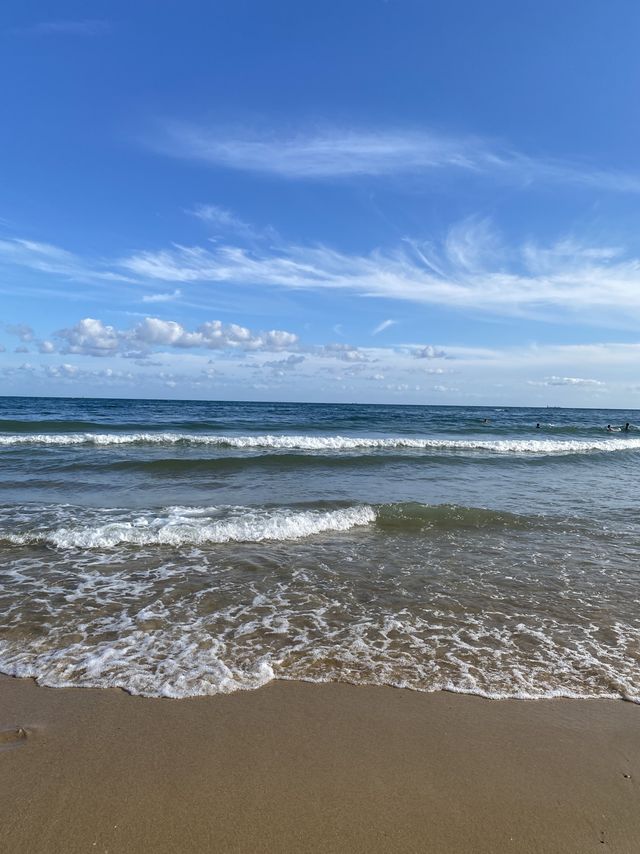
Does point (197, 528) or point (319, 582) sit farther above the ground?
point (197, 528)

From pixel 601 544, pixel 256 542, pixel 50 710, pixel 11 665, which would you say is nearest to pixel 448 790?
pixel 50 710

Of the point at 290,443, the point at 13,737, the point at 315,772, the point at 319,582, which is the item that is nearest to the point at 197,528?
the point at 319,582

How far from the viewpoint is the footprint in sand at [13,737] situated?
3.19 metres

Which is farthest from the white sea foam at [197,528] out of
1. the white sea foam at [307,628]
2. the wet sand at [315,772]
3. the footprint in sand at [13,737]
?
the footprint in sand at [13,737]

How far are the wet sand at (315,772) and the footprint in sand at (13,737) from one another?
1 centimetres

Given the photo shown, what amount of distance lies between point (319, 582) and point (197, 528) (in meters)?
2.94

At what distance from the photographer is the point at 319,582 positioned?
21.0ft

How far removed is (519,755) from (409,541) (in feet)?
17.4

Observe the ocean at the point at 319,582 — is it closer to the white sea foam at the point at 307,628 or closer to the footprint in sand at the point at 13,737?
the white sea foam at the point at 307,628

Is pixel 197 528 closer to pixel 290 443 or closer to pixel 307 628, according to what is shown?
pixel 307 628

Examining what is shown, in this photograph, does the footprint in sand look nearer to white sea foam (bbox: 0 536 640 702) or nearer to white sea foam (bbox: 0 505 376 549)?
white sea foam (bbox: 0 536 640 702)

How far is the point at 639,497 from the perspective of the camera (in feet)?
40.3

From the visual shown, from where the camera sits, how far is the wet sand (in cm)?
254

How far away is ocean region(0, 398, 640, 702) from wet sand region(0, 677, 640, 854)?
12.1 inches
